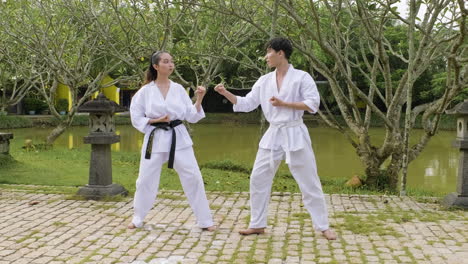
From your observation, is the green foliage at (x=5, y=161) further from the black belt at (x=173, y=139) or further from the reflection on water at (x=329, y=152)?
the black belt at (x=173, y=139)

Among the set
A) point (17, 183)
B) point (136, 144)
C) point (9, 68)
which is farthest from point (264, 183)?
point (9, 68)

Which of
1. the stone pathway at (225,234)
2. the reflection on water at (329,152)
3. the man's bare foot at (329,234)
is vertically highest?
the man's bare foot at (329,234)

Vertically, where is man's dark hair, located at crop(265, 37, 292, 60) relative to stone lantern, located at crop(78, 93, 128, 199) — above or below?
above

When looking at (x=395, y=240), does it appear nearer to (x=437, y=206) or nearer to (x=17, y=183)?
(x=437, y=206)

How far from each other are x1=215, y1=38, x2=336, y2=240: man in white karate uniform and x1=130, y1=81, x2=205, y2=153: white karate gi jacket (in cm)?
51

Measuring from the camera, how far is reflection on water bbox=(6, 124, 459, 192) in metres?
10.8

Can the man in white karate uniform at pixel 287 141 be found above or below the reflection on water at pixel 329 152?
above

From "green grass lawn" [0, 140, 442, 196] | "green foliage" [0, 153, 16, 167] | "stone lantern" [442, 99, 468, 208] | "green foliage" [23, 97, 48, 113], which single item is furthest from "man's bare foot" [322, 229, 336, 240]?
"green foliage" [23, 97, 48, 113]

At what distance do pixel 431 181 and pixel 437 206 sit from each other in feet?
14.8

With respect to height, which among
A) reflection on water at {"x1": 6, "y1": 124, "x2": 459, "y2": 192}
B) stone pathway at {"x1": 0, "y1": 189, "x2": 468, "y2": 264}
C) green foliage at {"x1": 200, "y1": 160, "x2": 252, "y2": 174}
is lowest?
reflection on water at {"x1": 6, "y1": 124, "x2": 459, "y2": 192}

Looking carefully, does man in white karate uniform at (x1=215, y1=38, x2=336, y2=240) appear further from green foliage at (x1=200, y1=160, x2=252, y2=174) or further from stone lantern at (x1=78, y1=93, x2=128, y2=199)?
green foliage at (x1=200, y1=160, x2=252, y2=174)

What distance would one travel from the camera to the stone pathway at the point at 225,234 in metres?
4.04

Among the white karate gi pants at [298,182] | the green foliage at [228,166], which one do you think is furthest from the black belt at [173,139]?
the green foliage at [228,166]

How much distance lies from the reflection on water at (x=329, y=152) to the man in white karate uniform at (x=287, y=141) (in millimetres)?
5638
